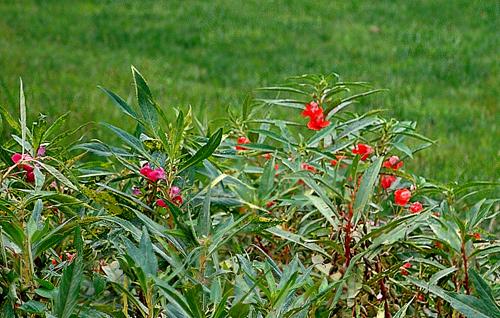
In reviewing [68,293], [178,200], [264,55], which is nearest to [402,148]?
[178,200]

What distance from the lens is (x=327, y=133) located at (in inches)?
71.1

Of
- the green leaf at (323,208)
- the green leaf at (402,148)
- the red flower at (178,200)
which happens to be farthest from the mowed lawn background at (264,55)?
the red flower at (178,200)

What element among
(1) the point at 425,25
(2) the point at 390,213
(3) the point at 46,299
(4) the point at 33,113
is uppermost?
(3) the point at 46,299

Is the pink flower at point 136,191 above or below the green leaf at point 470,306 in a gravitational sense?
above

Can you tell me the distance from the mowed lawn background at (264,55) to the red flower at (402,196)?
2.51 meters

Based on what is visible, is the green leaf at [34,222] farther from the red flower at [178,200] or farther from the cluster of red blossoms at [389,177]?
the cluster of red blossoms at [389,177]

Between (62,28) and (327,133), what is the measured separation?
6.60m

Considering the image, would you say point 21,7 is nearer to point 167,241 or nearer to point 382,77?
point 382,77

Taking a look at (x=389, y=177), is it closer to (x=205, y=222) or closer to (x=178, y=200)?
(x=178, y=200)

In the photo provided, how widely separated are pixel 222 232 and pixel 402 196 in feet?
2.14

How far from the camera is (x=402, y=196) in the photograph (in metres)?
1.80

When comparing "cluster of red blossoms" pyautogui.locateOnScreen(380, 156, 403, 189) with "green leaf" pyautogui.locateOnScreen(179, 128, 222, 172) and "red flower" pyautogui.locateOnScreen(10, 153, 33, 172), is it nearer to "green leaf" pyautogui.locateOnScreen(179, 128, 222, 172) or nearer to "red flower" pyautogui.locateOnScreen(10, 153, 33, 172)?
"green leaf" pyautogui.locateOnScreen(179, 128, 222, 172)

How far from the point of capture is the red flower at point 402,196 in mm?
1797

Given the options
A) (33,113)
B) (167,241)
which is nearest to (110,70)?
(33,113)
